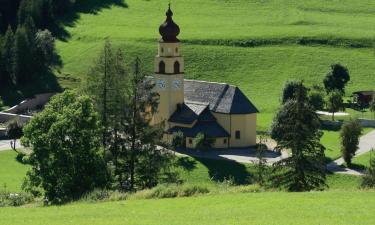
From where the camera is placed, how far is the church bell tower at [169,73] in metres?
79.2

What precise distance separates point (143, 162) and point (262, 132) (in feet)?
96.0

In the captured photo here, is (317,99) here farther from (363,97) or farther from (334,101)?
(363,97)

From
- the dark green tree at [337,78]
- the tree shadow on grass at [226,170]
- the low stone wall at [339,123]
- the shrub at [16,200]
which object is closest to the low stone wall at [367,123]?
the low stone wall at [339,123]

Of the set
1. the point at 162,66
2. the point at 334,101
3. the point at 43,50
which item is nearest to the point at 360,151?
the point at 334,101

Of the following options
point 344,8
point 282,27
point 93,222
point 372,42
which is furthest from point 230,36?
point 93,222

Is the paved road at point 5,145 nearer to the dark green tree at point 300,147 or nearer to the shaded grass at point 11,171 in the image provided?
the shaded grass at point 11,171

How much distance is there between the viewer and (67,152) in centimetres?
4622

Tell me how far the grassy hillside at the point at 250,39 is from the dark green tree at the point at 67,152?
39013mm

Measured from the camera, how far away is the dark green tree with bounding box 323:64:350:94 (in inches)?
3745

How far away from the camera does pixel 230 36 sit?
115 metres

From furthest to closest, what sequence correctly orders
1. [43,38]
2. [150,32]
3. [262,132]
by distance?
[150,32], [43,38], [262,132]

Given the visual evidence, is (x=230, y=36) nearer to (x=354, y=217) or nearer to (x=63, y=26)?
(x=63, y=26)

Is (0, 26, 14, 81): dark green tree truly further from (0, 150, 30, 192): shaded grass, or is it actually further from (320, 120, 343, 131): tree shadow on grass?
(320, 120, 343, 131): tree shadow on grass

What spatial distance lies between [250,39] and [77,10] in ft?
107
